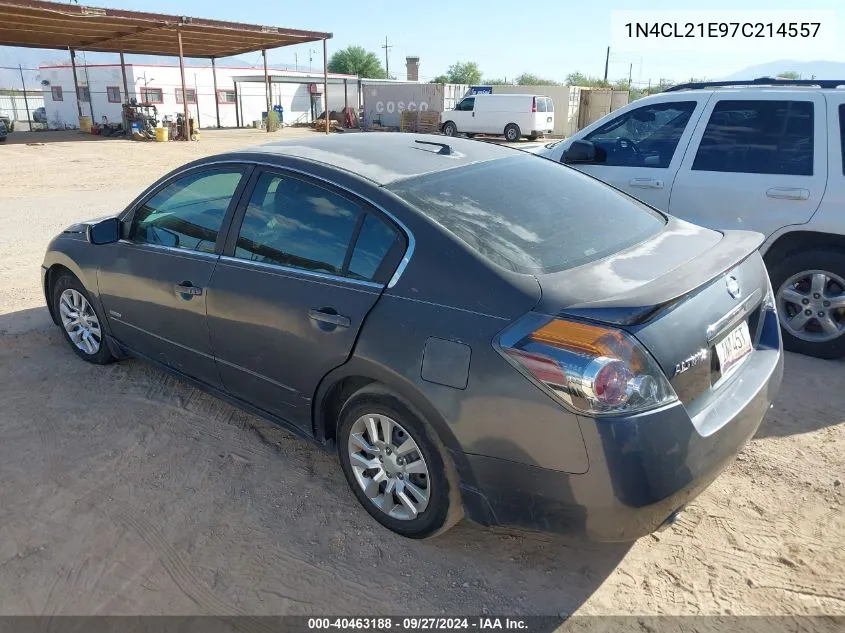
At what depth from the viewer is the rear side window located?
4.55 m

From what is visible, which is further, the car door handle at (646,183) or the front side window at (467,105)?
the front side window at (467,105)

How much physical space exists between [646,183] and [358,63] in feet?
237

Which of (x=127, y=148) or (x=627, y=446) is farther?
(x=127, y=148)

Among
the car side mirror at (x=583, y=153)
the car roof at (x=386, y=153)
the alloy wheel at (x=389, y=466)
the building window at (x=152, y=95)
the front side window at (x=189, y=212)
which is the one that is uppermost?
the building window at (x=152, y=95)

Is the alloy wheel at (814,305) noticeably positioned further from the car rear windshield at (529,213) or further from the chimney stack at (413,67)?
the chimney stack at (413,67)

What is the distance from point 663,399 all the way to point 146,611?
2.09m

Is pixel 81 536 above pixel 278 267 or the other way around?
the other way around

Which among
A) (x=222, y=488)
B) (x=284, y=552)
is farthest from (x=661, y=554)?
(x=222, y=488)

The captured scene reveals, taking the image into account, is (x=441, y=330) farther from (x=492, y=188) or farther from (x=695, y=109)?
(x=695, y=109)

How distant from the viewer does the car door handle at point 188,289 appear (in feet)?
11.1

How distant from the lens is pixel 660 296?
2209 millimetres

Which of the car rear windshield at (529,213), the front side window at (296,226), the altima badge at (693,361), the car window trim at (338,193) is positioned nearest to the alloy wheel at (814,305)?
the car rear windshield at (529,213)

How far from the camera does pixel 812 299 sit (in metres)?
4.53

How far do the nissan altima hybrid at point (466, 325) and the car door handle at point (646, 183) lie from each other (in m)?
1.79
